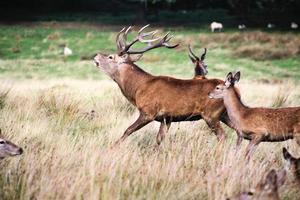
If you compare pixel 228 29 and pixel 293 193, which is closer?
pixel 293 193

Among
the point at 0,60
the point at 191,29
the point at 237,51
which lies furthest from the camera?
the point at 191,29

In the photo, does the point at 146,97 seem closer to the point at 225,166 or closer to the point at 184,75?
the point at 225,166

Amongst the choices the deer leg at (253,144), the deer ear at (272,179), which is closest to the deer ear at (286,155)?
the deer ear at (272,179)

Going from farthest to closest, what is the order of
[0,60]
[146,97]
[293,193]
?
[0,60]
[146,97]
[293,193]

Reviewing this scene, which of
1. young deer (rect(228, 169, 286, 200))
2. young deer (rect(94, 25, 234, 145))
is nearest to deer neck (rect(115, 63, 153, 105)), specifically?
young deer (rect(94, 25, 234, 145))

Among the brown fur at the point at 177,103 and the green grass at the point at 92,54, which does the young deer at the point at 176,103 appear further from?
the green grass at the point at 92,54

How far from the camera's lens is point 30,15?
4206 cm

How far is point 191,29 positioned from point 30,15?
45.1 feet

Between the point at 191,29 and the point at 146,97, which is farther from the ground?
the point at 146,97

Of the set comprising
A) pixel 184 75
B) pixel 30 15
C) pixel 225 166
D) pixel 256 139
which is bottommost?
pixel 30 15

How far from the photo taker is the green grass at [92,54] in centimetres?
2014

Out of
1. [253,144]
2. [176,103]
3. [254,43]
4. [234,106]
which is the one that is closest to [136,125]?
[176,103]

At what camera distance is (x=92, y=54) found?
24.6 metres

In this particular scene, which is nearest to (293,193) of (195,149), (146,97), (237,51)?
(195,149)
